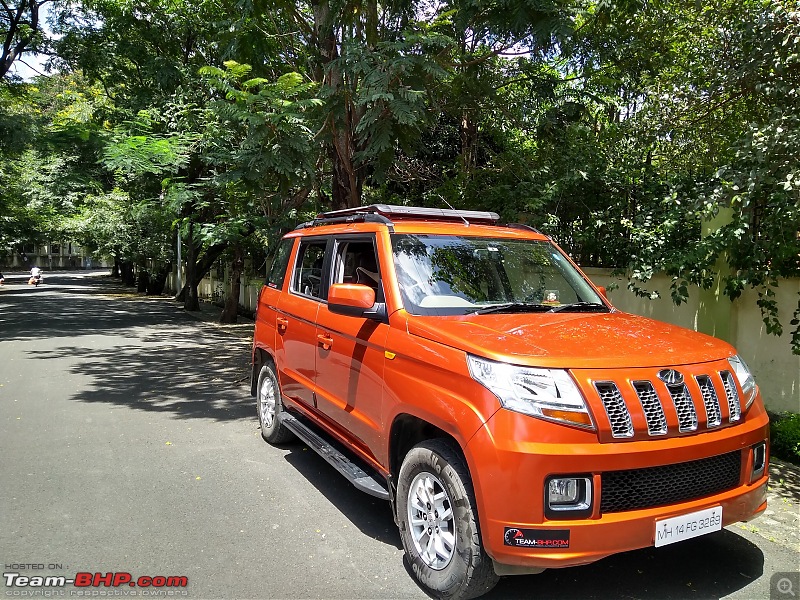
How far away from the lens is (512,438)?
288 centimetres

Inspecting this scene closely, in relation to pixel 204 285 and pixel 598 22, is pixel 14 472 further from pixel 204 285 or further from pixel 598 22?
pixel 204 285

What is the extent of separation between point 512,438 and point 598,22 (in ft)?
26.9

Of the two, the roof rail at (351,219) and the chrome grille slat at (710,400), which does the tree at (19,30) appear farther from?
the chrome grille slat at (710,400)

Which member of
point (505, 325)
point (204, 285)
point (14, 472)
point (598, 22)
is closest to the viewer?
point (505, 325)

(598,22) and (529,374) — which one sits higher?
(598,22)

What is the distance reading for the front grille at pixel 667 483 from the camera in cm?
294

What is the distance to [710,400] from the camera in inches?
126

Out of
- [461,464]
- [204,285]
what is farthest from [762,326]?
[204,285]

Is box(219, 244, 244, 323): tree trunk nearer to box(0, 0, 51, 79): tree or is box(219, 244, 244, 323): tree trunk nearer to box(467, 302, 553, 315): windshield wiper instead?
box(0, 0, 51, 79): tree

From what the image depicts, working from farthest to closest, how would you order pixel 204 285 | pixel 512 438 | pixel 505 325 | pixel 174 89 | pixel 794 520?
1. pixel 204 285
2. pixel 174 89
3. pixel 794 520
4. pixel 505 325
5. pixel 512 438

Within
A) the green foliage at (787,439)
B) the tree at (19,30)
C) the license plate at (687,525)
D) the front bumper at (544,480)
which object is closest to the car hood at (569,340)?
the front bumper at (544,480)

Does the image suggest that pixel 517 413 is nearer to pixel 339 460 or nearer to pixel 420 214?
pixel 339 460

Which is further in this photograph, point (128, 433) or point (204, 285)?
point (204, 285)

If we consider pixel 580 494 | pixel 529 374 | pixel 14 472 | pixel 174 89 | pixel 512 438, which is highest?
pixel 174 89
